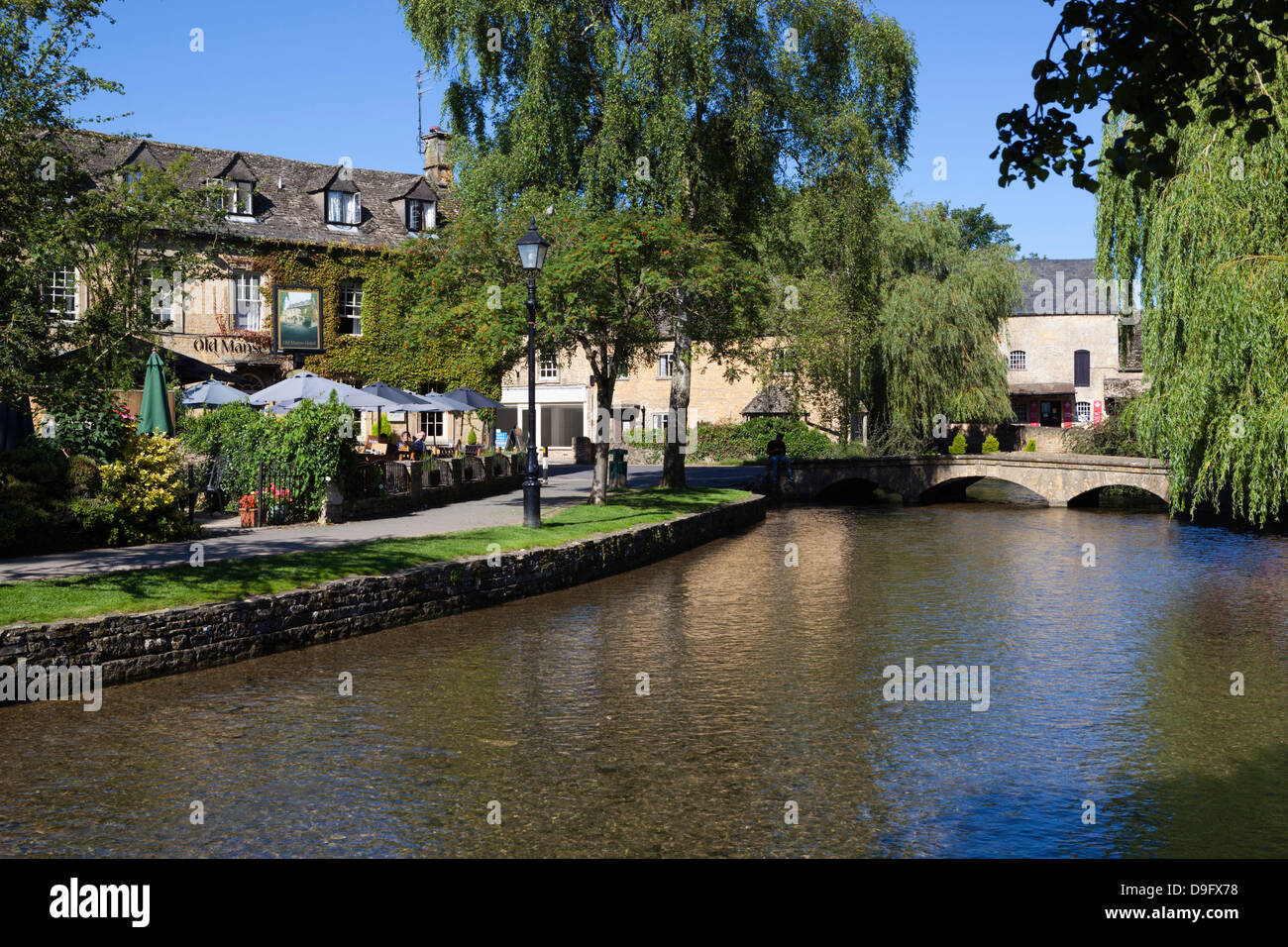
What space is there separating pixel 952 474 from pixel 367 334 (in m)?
20.8

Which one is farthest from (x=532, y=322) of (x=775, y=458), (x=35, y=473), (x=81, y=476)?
(x=775, y=458)

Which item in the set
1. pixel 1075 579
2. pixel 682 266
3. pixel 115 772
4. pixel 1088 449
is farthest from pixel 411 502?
pixel 1088 449

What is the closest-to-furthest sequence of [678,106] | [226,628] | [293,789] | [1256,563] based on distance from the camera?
[293,789], [226,628], [1256,563], [678,106]

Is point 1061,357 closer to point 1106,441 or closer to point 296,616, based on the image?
point 1106,441

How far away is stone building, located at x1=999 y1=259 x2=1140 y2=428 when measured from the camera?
63.1 metres

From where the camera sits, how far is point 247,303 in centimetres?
3606

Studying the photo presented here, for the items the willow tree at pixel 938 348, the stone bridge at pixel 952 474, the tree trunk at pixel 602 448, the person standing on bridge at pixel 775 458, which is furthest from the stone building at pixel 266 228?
the willow tree at pixel 938 348

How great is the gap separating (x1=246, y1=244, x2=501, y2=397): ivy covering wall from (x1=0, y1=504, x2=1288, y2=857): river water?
22.8 m

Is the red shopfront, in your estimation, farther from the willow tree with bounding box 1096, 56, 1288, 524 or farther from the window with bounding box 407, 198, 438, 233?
the willow tree with bounding box 1096, 56, 1288, 524

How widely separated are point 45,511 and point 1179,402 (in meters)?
21.0

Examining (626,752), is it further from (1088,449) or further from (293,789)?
(1088,449)

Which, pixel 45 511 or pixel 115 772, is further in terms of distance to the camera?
pixel 45 511

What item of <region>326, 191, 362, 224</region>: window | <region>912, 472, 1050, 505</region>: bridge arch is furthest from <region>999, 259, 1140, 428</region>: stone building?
<region>326, 191, 362, 224</region>: window

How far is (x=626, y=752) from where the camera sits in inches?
373
